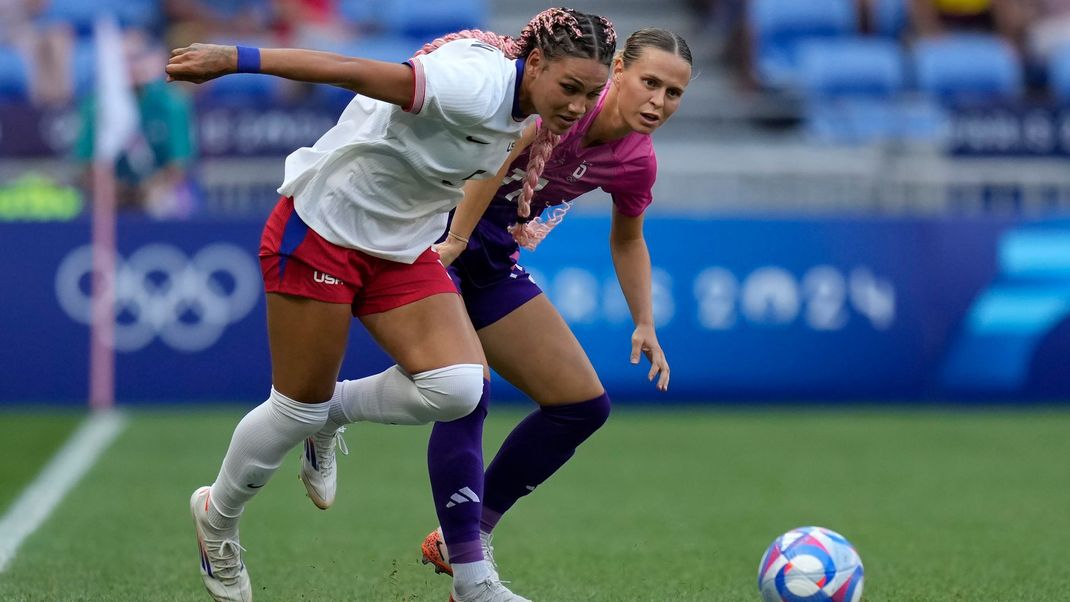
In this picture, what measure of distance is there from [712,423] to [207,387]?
146 inches

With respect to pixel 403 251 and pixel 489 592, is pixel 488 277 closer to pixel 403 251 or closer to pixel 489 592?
pixel 403 251

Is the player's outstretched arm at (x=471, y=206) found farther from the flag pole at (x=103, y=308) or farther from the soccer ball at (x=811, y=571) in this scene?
the flag pole at (x=103, y=308)

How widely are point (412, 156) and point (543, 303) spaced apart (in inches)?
40.6

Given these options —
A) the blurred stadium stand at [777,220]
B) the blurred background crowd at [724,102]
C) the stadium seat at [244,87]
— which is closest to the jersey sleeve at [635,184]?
the blurred stadium stand at [777,220]

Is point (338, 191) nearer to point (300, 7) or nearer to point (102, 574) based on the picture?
point (102, 574)

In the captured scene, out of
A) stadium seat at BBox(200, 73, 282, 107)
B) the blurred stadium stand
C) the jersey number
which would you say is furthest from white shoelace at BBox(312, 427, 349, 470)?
stadium seat at BBox(200, 73, 282, 107)

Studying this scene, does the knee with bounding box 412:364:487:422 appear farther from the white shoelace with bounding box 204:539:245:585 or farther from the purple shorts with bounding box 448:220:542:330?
the white shoelace with bounding box 204:539:245:585

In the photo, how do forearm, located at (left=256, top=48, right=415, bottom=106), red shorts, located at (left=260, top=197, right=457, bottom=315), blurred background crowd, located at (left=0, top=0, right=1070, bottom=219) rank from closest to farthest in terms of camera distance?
forearm, located at (left=256, top=48, right=415, bottom=106) → red shorts, located at (left=260, top=197, right=457, bottom=315) → blurred background crowd, located at (left=0, top=0, right=1070, bottom=219)

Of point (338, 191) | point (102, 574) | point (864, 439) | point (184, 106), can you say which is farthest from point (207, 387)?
point (338, 191)

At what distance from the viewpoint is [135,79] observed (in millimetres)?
12984

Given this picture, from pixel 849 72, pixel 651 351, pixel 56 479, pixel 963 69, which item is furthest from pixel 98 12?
pixel 651 351

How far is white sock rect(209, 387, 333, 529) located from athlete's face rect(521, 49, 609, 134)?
3.82 feet

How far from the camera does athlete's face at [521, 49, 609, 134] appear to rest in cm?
461

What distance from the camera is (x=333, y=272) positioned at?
4805 millimetres
